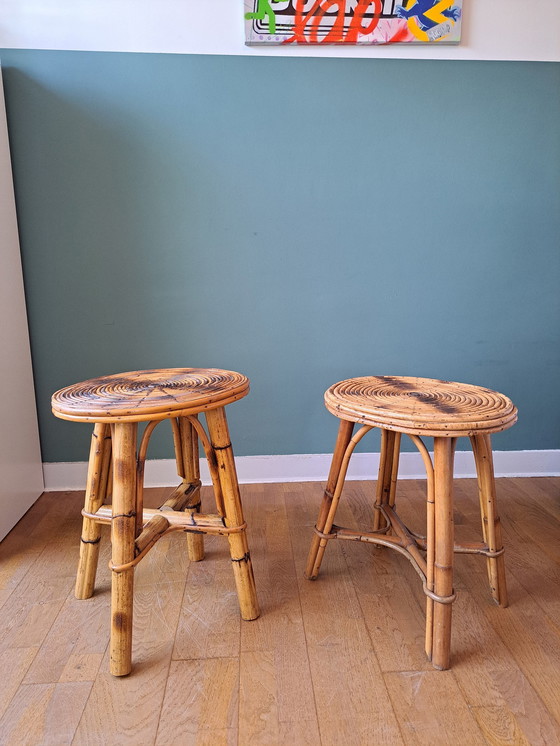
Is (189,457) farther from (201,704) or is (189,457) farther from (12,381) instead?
(12,381)

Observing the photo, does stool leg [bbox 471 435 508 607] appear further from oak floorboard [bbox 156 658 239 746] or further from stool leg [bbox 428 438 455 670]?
oak floorboard [bbox 156 658 239 746]

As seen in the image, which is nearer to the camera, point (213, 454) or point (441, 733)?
point (441, 733)

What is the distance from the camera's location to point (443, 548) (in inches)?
45.0

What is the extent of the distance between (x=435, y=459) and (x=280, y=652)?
22.5 inches

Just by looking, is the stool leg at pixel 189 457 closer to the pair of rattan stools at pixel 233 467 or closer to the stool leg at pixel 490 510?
the pair of rattan stools at pixel 233 467

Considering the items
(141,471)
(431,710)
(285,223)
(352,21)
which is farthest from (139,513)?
(352,21)

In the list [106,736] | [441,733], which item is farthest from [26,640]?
[441,733]

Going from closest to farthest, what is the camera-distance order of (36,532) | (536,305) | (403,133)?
(36,532)
(403,133)
(536,305)

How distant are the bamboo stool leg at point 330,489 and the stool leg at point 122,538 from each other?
52 cm

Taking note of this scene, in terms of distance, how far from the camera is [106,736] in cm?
97

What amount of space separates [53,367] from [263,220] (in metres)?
1.02

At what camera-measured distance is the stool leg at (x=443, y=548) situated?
1.13 m

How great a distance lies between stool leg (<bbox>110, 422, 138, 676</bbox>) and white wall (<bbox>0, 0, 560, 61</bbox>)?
154 cm

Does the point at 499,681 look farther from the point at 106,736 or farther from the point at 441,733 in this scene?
the point at 106,736
